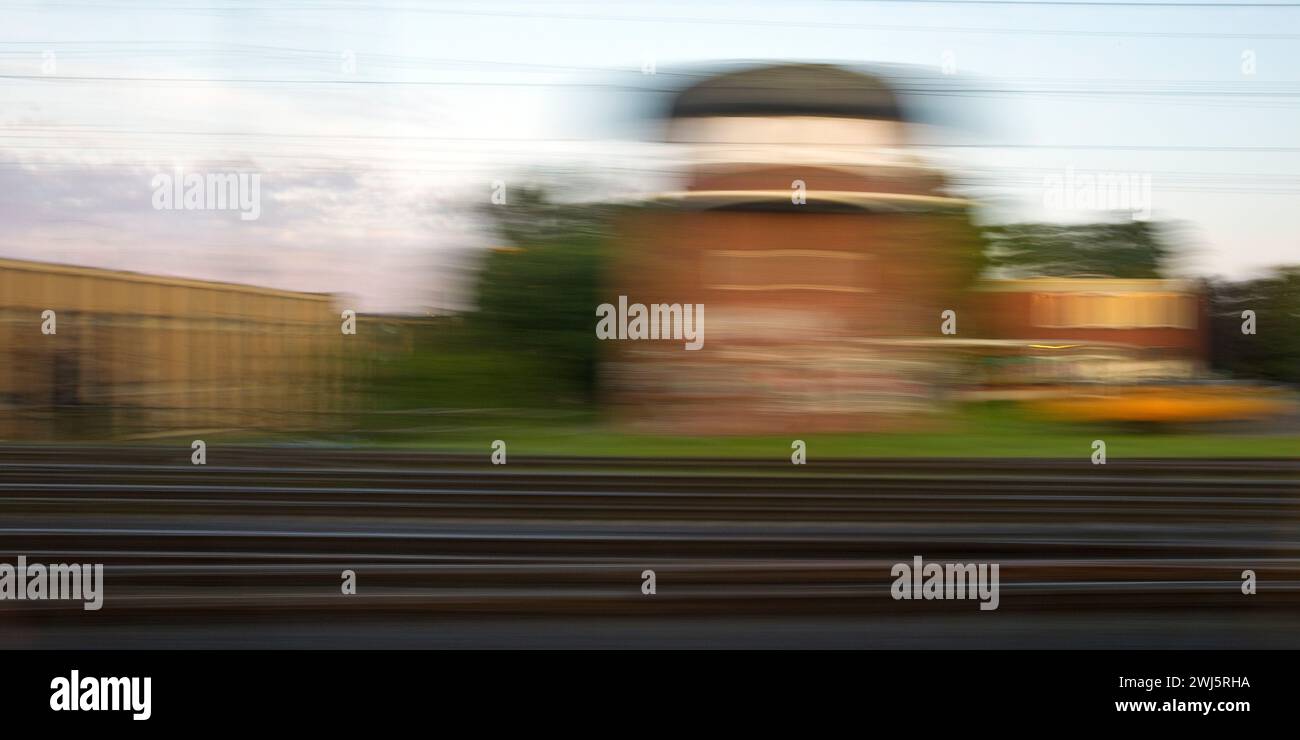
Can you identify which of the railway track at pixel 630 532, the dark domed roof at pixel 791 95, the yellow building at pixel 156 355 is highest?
the dark domed roof at pixel 791 95

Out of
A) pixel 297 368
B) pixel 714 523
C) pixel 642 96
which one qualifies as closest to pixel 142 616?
pixel 297 368

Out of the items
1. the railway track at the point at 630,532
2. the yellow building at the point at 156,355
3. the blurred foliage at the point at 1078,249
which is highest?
the blurred foliage at the point at 1078,249

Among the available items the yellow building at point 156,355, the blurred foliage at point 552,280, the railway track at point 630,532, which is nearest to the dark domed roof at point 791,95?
the blurred foliage at point 552,280

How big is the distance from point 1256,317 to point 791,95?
1.83 metres

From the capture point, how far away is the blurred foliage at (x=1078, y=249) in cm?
309

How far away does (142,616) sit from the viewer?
3.03 metres

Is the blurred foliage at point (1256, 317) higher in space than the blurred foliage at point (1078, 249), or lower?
lower

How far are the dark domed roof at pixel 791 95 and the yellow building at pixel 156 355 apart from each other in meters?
1.54

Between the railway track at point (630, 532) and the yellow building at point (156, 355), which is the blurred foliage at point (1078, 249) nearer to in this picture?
the railway track at point (630, 532)

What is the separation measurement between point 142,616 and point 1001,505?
10.2 ft

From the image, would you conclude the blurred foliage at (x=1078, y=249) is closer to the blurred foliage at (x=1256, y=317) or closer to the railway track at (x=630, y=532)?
the blurred foliage at (x=1256, y=317)

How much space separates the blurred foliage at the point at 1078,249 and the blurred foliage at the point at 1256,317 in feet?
0.85

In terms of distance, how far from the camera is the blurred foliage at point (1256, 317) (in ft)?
10.3
